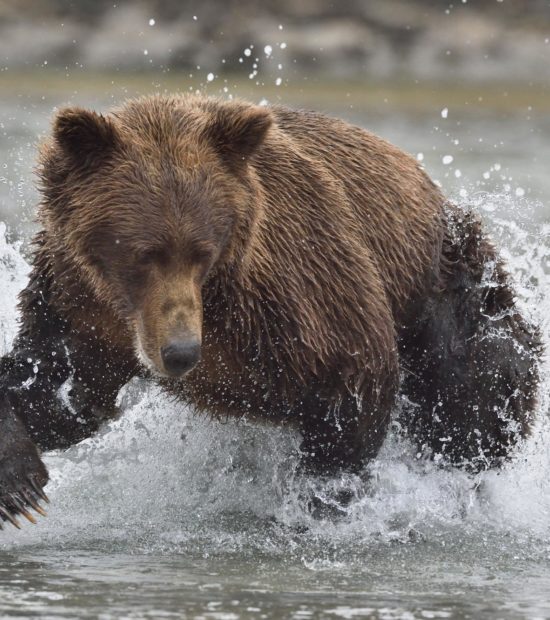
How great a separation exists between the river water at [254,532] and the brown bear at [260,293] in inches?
10.0

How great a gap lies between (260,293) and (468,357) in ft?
4.90

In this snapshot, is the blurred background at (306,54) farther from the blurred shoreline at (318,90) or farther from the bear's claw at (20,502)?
the bear's claw at (20,502)

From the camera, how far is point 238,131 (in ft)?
20.8

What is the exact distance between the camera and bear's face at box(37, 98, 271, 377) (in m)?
6.09

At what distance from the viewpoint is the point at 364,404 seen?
7.20 meters

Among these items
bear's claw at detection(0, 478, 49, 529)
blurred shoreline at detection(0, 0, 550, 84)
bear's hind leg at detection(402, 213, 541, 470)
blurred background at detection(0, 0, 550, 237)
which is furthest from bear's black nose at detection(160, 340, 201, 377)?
blurred shoreline at detection(0, 0, 550, 84)

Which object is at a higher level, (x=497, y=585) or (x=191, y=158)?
(x=191, y=158)

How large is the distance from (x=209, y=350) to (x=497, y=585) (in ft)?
5.15

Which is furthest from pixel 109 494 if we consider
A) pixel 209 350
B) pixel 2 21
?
pixel 2 21

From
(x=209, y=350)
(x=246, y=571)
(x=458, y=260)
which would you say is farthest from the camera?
(x=458, y=260)

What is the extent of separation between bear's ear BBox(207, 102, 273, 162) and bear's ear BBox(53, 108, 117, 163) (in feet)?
1.36

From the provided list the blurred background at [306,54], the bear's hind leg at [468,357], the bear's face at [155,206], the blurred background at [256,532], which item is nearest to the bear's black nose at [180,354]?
the bear's face at [155,206]

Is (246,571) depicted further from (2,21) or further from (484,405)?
(2,21)

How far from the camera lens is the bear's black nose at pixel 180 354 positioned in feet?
19.5
